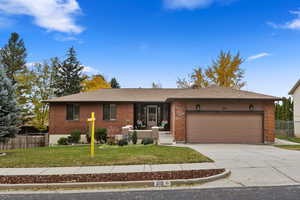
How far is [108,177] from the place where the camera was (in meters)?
6.24

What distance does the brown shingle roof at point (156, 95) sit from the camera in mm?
14859

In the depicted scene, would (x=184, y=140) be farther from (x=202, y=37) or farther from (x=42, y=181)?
(x=202, y=37)

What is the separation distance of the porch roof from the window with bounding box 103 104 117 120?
0.71 metres

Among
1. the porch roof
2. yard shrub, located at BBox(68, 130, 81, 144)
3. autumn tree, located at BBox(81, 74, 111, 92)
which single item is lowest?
yard shrub, located at BBox(68, 130, 81, 144)

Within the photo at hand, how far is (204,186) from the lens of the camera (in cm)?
563

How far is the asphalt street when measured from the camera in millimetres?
4801

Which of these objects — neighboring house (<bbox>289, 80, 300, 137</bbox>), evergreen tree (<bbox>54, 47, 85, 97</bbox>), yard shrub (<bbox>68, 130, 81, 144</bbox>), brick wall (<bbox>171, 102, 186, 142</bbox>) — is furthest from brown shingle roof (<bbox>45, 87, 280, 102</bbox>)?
evergreen tree (<bbox>54, 47, 85, 97</bbox>)

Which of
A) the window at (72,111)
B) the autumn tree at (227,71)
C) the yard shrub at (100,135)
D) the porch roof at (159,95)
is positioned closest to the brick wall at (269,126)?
the porch roof at (159,95)

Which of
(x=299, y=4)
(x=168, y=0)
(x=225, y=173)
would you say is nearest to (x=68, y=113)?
(x=168, y=0)

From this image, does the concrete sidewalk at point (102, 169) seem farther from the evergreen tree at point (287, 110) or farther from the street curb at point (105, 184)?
the evergreen tree at point (287, 110)

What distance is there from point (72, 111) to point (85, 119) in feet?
4.92

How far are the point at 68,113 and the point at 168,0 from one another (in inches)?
503

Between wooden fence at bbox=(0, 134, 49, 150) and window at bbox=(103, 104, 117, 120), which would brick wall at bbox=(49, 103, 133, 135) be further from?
wooden fence at bbox=(0, 134, 49, 150)

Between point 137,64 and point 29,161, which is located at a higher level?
point 137,64
